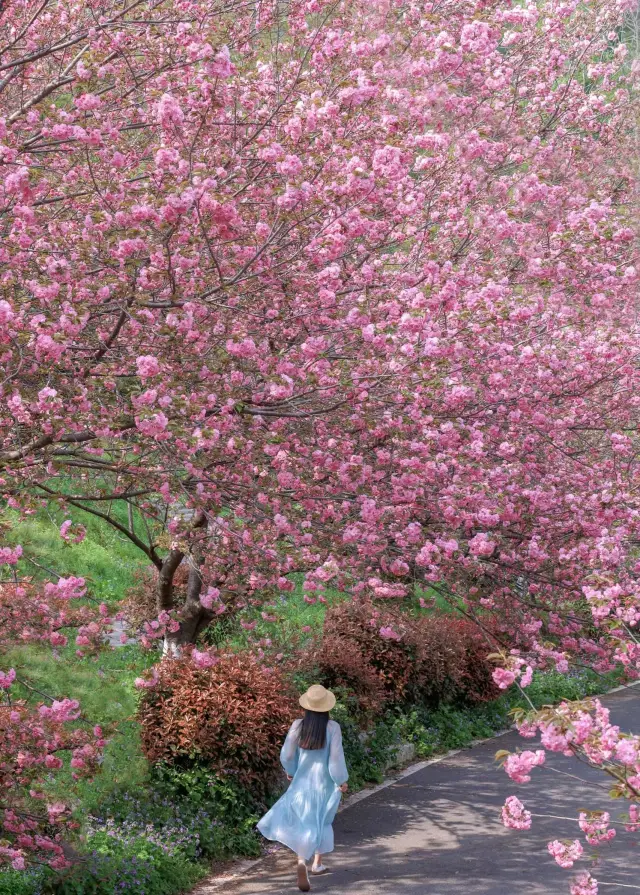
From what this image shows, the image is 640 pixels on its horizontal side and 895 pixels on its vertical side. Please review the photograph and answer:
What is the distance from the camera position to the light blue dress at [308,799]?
835 cm

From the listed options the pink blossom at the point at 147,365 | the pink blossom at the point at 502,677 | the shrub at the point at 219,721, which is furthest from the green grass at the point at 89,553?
the pink blossom at the point at 502,677

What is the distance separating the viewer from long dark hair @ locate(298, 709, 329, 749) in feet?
27.9

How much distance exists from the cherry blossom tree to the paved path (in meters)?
1.65

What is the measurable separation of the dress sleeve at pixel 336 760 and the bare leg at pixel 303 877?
68cm

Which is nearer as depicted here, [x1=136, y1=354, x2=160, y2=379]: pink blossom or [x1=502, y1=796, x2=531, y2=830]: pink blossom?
[x1=502, y1=796, x2=531, y2=830]: pink blossom

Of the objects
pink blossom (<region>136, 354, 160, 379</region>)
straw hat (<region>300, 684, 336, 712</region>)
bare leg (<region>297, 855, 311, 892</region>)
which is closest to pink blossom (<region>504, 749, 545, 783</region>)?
pink blossom (<region>136, 354, 160, 379</region>)

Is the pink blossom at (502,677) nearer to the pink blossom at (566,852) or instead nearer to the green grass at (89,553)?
the pink blossom at (566,852)

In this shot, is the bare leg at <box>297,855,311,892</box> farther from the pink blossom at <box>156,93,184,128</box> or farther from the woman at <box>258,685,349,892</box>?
the pink blossom at <box>156,93,184,128</box>

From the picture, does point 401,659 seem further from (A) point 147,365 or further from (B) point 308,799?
(A) point 147,365

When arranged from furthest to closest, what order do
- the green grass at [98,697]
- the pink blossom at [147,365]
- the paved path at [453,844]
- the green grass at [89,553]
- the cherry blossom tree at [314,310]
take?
the green grass at [89,553] < the green grass at [98,697] < the paved path at [453,844] < the cherry blossom tree at [314,310] < the pink blossom at [147,365]

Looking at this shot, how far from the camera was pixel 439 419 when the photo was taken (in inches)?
348

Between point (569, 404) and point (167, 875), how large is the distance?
554 cm

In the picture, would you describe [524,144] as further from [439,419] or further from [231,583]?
[231,583]

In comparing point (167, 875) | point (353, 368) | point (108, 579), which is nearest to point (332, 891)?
point (167, 875)
